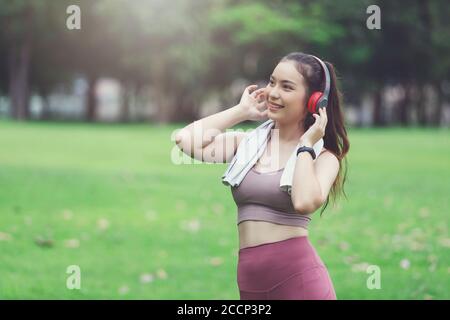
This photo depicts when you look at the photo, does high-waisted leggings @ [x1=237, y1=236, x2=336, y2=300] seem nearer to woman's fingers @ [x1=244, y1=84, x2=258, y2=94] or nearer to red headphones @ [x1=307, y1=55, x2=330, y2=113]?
red headphones @ [x1=307, y1=55, x2=330, y2=113]

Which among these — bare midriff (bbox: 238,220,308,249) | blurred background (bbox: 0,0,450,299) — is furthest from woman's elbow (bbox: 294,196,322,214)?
blurred background (bbox: 0,0,450,299)

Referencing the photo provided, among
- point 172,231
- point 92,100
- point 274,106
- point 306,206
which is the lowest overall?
point 172,231

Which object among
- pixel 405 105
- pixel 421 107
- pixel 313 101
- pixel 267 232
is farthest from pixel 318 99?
pixel 405 105

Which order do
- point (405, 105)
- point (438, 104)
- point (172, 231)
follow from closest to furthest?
point (172, 231) < point (438, 104) < point (405, 105)

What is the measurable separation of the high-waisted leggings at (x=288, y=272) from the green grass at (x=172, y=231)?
3.68 metres

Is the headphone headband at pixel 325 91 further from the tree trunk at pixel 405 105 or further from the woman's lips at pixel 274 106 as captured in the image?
the tree trunk at pixel 405 105

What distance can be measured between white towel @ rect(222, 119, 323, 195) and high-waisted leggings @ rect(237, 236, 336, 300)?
280mm

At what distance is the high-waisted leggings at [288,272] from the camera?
139 inches

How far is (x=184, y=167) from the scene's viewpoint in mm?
18609

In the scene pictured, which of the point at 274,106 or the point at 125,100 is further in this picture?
the point at 125,100

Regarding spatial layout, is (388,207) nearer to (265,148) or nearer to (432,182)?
(432,182)

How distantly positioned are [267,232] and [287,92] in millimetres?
649

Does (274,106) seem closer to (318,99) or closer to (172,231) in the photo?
(318,99)

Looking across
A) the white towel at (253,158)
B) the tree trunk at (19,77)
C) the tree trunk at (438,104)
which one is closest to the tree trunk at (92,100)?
the tree trunk at (19,77)
